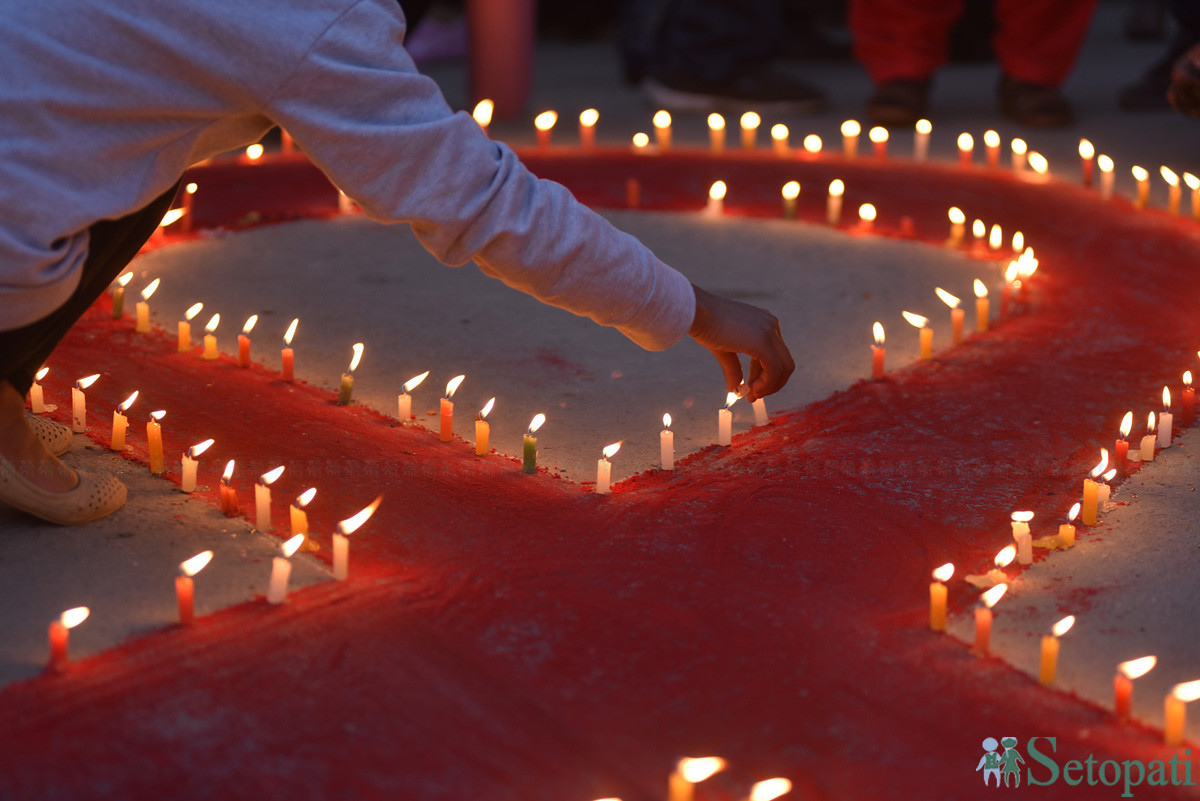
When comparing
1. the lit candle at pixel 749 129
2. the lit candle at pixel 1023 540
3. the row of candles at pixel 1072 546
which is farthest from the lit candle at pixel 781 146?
the lit candle at pixel 1023 540

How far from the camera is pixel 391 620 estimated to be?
1.68 meters

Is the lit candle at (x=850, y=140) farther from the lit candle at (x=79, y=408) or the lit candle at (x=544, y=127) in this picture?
the lit candle at (x=79, y=408)

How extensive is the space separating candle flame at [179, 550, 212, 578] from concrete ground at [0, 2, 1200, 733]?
0.02 metres

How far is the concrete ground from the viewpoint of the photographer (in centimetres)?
171

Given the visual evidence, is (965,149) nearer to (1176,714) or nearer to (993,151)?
(993,151)

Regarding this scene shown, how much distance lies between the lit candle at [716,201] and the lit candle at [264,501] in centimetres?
205

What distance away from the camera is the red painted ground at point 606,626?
56.1 inches

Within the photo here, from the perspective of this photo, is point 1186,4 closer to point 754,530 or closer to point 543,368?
point 543,368

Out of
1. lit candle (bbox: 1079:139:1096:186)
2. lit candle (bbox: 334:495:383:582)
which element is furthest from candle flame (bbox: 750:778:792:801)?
lit candle (bbox: 1079:139:1096:186)

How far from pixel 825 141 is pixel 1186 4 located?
131 cm

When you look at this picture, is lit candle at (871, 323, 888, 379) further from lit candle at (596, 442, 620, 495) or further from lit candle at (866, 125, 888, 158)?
lit candle at (866, 125, 888, 158)

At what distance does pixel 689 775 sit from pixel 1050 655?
0.50m

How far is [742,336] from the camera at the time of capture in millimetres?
1940

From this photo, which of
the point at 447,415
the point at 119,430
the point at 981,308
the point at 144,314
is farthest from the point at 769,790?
the point at 144,314
